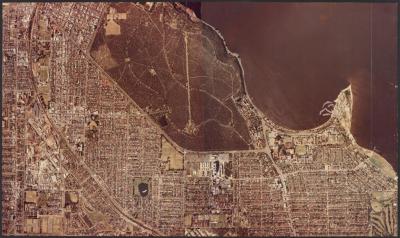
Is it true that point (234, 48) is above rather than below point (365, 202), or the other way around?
above

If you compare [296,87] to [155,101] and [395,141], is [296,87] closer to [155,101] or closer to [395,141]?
[395,141]

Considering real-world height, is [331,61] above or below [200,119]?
above

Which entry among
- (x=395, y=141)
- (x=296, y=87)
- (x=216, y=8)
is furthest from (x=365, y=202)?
(x=216, y=8)
